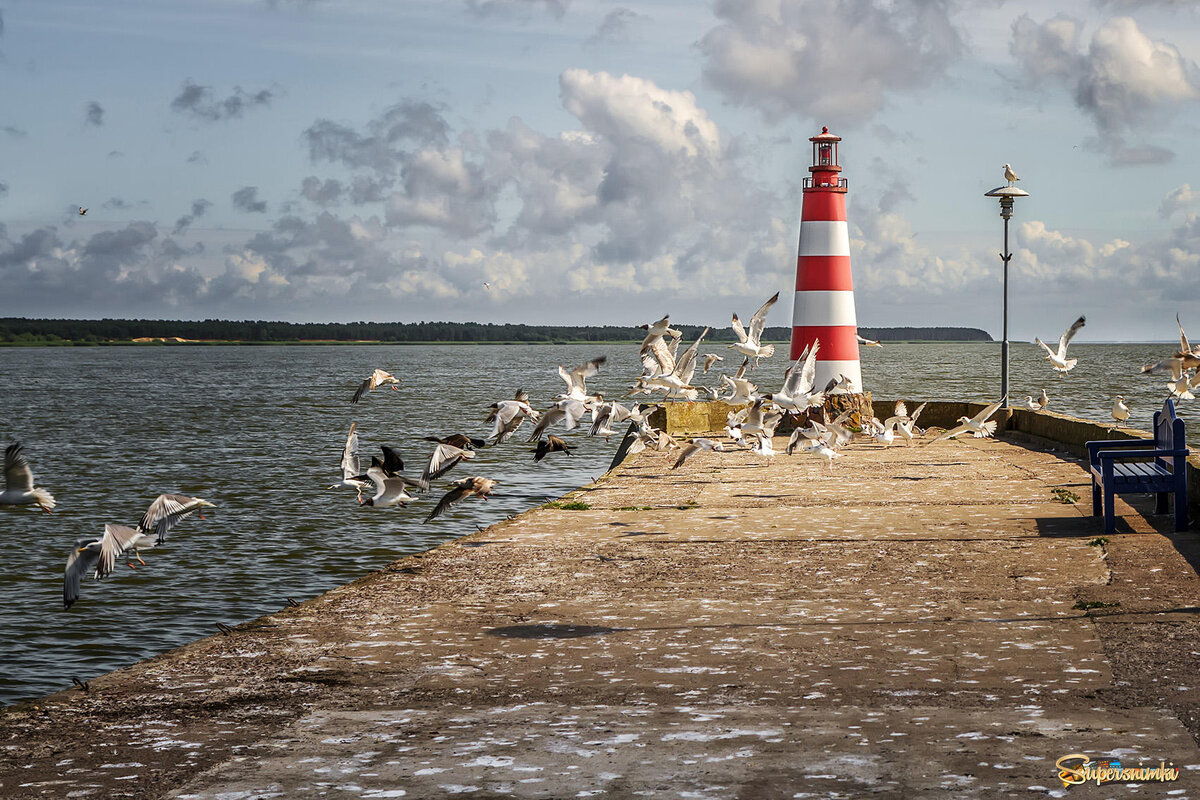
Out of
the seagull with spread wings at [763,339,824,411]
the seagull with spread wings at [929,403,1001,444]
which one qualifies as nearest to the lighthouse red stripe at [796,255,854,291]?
the seagull with spread wings at [929,403,1001,444]

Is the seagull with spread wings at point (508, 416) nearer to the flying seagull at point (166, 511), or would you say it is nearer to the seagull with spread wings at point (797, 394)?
the seagull with spread wings at point (797, 394)

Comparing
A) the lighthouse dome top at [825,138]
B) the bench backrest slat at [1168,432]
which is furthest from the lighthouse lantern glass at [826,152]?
the bench backrest slat at [1168,432]

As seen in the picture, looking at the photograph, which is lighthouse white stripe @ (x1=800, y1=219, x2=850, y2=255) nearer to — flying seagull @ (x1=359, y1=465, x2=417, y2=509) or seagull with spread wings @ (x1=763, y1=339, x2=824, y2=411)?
seagull with spread wings @ (x1=763, y1=339, x2=824, y2=411)

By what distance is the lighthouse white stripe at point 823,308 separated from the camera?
21.3m

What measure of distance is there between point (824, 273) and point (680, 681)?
16.2 metres

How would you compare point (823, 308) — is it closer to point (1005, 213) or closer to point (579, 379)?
point (1005, 213)

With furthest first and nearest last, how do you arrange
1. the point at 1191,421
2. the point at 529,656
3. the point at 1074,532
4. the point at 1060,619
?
the point at 1191,421 → the point at 1074,532 → the point at 1060,619 → the point at 529,656

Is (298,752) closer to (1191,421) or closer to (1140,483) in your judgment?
(1140,483)

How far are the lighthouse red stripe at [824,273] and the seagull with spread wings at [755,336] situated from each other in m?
3.37

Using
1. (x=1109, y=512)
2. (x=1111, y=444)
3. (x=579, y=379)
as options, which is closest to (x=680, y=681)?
(x=1109, y=512)

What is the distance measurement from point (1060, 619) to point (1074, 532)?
3.54 meters

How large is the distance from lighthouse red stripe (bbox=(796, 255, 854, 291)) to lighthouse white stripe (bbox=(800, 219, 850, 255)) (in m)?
0.11

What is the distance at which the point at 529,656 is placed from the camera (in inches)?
255

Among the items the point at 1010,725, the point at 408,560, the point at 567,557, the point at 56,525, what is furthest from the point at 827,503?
the point at 56,525
